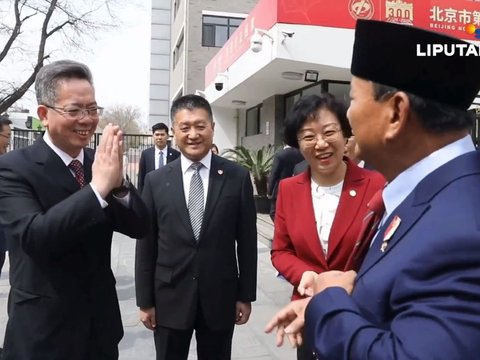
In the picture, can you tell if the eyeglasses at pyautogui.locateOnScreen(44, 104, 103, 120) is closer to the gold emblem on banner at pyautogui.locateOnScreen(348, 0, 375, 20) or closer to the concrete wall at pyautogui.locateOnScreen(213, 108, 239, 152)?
the gold emblem on banner at pyautogui.locateOnScreen(348, 0, 375, 20)

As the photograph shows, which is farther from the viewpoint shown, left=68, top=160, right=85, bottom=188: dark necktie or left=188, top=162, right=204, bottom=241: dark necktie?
left=188, top=162, right=204, bottom=241: dark necktie

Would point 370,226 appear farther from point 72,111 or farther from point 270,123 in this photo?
point 270,123

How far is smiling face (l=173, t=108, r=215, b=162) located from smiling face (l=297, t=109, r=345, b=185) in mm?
556

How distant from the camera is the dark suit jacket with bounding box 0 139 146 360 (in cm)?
141

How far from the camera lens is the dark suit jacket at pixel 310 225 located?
1.86 metres

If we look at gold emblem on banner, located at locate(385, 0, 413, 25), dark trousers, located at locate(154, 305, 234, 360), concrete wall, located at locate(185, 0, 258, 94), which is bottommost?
dark trousers, located at locate(154, 305, 234, 360)

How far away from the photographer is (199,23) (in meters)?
18.0

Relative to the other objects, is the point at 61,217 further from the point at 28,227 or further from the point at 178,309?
the point at 178,309

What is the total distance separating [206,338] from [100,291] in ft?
2.60

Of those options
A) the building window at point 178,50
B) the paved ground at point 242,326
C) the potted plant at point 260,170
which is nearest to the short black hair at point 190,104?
the paved ground at point 242,326

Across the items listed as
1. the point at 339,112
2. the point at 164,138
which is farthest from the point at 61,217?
the point at 164,138

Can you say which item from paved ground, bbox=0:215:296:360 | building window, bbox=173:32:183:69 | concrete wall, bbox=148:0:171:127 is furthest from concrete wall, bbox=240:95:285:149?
concrete wall, bbox=148:0:171:127

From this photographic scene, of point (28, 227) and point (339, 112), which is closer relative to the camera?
point (28, 227)

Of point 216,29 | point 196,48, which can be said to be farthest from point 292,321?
point 216,29
